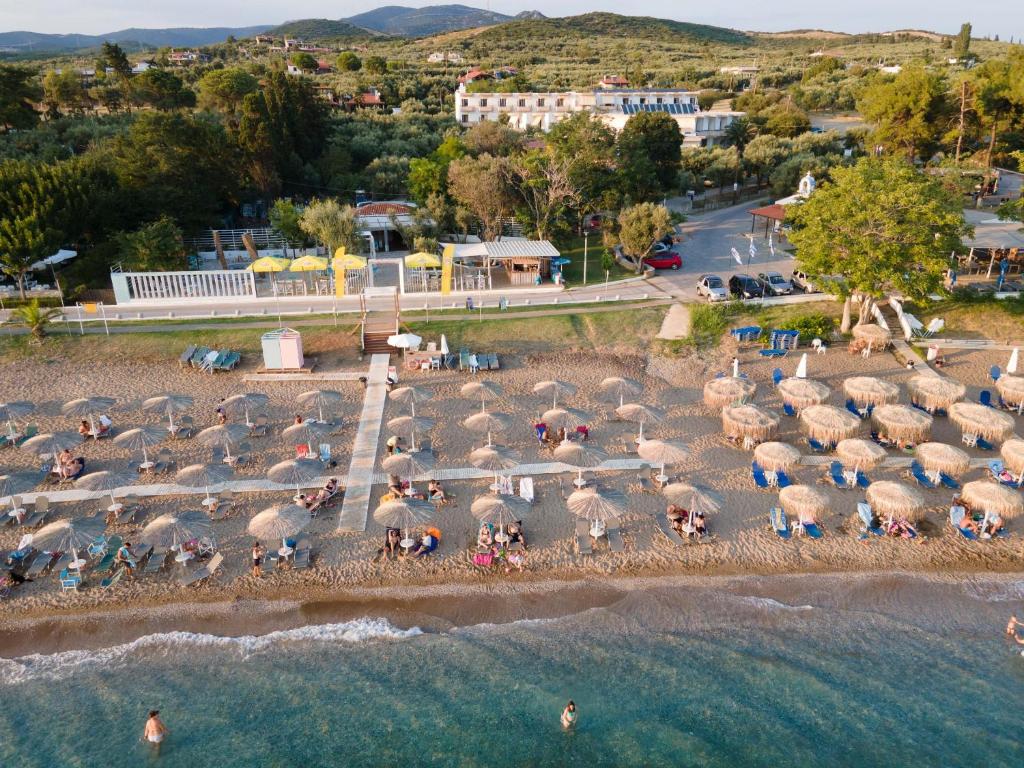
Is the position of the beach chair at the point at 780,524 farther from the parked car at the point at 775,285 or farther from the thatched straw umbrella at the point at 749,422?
the parked car at the point at 775,285

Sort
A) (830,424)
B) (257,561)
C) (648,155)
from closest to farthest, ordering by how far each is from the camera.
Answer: (257,561)
(830,424)
(648,155)

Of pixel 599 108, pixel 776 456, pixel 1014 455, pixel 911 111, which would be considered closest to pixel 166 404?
pixel 776 456

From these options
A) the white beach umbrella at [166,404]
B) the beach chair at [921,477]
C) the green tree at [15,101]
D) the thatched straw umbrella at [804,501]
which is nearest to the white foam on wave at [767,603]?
the thatched straw umbrella at [804,501]

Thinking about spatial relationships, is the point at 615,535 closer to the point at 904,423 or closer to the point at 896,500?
the point at 896,500

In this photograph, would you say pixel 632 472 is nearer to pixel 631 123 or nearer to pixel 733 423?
pixel 733 423

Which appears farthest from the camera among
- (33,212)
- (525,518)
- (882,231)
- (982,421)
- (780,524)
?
(33,212)

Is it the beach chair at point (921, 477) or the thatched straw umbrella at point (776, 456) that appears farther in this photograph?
the beach chair at point (921, 477)
